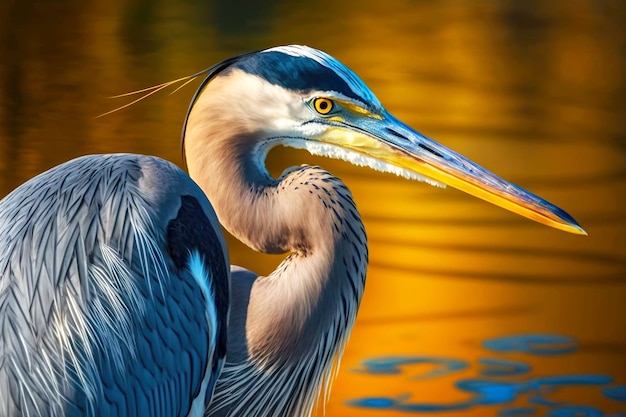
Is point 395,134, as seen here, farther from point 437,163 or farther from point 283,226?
point 283,226

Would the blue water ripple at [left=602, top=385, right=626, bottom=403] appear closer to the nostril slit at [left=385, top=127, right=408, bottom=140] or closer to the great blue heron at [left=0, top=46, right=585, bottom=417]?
the great blue heron at [left=0, top=46, right=585, bottom=417]

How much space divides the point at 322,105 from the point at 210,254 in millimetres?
450

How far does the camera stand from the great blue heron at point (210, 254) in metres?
2.34

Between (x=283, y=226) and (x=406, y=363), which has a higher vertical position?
(x=406, y=363)

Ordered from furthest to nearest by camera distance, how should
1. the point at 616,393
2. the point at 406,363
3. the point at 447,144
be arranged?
the point at 447,144
the point at 406,363
the point at 616,393

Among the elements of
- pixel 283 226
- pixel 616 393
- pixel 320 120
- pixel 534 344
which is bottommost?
pixel 283 226

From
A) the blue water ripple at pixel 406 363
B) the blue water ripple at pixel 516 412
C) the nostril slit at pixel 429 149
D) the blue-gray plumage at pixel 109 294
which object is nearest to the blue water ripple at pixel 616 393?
the blue water ripple at pixel 516 412

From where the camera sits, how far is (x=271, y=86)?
2.69 meters

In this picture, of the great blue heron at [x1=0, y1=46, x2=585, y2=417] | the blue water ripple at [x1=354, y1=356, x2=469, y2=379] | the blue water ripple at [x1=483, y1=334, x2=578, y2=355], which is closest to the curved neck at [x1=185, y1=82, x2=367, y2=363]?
the great blue heron at [x1=0, y1=46, x2=585, y2=417]

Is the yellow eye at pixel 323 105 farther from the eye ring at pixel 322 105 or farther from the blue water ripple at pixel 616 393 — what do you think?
the blue water ripple at pixel 616 393

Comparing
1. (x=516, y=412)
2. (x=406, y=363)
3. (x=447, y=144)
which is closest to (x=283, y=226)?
(x=516, y=412)

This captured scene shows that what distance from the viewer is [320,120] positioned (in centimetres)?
274

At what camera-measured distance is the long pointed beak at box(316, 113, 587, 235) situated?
110 inches

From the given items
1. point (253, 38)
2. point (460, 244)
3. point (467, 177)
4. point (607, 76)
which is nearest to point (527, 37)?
point (607, 76)
